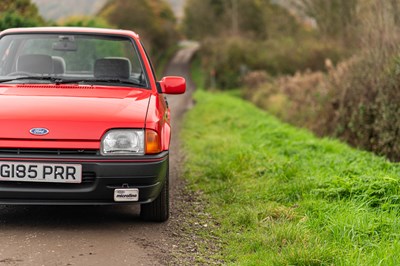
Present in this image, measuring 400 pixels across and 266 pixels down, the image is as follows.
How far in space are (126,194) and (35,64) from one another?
6.56 ft

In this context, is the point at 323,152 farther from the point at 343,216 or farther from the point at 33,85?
the point at 33,85

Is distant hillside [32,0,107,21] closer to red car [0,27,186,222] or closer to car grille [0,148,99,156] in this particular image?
red car [0,27,186,222]

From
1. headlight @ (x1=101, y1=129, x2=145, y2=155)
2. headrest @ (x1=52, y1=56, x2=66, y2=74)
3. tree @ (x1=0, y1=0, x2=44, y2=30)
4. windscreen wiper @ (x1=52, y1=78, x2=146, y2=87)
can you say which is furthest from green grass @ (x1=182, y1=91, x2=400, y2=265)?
tree @ (x1=0, y1=0, x2=44, y2=30)

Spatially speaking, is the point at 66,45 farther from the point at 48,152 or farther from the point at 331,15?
the point at 331,15

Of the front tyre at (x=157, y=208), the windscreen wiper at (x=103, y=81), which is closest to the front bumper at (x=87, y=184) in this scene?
the front tyre at (x=157, y=208)

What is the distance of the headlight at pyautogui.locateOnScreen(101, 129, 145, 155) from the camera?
5242 millimetres

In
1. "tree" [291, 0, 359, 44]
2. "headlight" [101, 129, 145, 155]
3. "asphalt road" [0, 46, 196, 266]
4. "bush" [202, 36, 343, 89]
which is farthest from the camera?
"tree" [291, 0, 359, 44]

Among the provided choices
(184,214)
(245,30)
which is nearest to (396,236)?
(184,214)

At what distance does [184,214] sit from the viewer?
646 centimetres

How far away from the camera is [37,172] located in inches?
201

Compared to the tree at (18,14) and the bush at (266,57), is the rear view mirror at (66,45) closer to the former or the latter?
the tree at (18,14)

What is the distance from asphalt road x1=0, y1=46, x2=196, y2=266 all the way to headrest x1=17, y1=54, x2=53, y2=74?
52.1 inches

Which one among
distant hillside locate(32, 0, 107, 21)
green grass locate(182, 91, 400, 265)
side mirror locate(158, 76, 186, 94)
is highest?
side mirror locate(158, 76, 186, 94)

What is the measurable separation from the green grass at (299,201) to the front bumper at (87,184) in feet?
3.09
